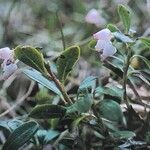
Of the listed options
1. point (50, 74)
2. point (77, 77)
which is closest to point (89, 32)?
point (77, 77)

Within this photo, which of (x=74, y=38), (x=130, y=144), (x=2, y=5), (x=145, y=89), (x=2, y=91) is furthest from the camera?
(x=2, y=5)

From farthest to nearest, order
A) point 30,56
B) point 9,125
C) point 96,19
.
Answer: point 96,19 → point 9,125 → point 30,56

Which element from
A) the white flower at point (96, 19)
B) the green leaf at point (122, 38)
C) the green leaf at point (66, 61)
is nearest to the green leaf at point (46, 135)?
the green leaf at point (66, 61)

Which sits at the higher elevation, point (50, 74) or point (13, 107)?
point (50, 74)

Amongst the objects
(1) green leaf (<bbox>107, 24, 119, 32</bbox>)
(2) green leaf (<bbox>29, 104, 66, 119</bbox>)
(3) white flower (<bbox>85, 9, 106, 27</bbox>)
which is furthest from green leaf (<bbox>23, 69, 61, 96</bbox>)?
(3) white flower (<bbox>85, 9, 106, 27</bbox>)

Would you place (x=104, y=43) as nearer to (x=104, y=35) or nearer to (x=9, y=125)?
(x=104, y=35)

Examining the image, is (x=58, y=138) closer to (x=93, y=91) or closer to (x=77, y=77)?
(x=93, y=91)

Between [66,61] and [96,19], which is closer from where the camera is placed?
[66,61]

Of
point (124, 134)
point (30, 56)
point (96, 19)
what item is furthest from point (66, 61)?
point (96, 19)
